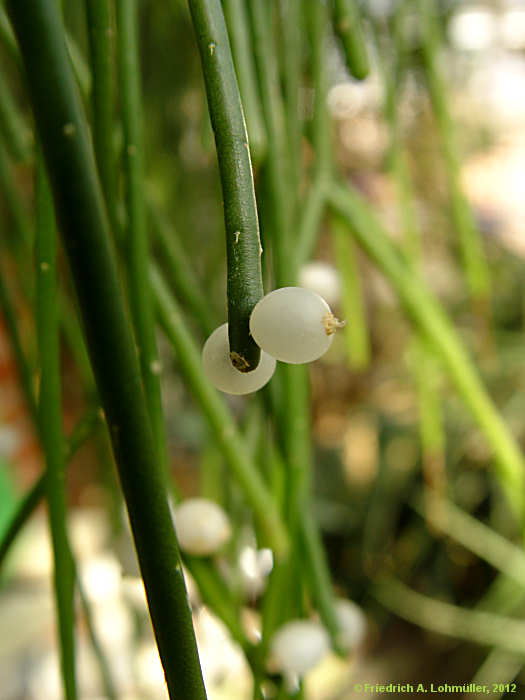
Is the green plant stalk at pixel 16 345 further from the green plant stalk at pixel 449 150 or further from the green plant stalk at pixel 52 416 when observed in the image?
the green plant stalk at pixel 449 150

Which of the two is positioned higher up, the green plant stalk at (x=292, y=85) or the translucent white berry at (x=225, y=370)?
the green plant stalk at (x=292, y=85)

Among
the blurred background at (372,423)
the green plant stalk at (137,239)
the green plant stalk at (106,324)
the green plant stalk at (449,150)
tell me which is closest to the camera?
the green plant stalk at (106,324)

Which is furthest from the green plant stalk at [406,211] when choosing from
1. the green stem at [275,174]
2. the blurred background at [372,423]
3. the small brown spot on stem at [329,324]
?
the small brown spot on stem at [329,324]

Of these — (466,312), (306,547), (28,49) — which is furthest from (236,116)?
(466,312)

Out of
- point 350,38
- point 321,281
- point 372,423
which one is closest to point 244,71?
point 350,38

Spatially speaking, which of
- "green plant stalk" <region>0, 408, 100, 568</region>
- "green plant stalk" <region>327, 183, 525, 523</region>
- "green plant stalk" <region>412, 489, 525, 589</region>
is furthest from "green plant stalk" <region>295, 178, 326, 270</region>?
"green plant stalk" <region>412, 489, 525, 589</region>

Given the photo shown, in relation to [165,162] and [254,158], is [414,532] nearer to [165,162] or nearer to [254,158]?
[165,162]

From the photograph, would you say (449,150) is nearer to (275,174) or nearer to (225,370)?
(275,174)
